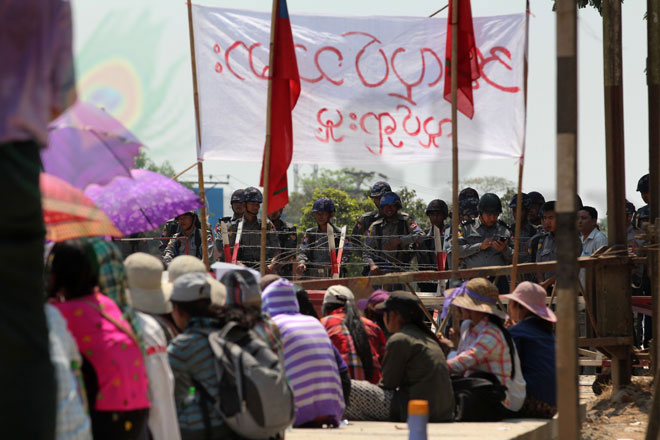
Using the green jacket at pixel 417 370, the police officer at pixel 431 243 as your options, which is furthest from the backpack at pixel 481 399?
the police officer at pixel 431 243

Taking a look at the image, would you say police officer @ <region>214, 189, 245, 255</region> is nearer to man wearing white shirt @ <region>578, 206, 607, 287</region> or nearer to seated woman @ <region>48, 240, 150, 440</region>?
man wearing white shirt @ <region>578, 206, 607, 287</region>

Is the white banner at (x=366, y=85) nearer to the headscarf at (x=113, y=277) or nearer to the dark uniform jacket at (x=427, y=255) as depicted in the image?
the dark uniform jacket at (x=427, y=255)

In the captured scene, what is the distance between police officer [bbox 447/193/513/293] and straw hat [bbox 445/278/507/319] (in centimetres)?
436

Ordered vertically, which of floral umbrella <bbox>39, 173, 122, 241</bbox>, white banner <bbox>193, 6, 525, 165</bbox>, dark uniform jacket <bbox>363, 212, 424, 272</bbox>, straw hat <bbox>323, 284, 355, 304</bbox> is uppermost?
white banner <bbox>193, 6, 525, 165</bbox>

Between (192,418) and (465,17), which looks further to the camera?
(465,17)

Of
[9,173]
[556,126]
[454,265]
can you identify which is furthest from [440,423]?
[9,173]

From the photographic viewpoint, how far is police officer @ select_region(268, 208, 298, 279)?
12012 mm

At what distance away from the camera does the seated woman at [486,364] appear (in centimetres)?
805

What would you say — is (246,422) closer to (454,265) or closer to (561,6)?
(561,6)

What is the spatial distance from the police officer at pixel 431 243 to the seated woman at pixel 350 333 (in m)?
3.91

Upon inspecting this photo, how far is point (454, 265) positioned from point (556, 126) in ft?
15.5

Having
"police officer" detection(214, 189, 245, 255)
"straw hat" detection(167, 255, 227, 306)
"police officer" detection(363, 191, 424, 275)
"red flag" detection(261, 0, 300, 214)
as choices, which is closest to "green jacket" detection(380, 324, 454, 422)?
"straw hat" detection(167, 255, 227, 306)

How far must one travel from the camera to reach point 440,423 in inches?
311

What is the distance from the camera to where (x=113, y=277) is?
15.0ft
